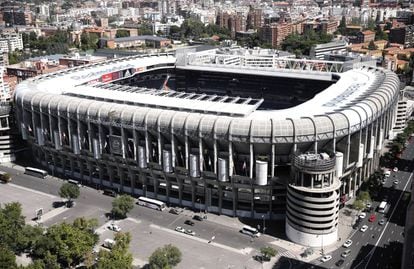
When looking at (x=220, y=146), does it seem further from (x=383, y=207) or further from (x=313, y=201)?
(x=383, y=207)

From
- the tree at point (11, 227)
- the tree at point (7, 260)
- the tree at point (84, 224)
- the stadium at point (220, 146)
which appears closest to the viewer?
the tree at point (7, 260)

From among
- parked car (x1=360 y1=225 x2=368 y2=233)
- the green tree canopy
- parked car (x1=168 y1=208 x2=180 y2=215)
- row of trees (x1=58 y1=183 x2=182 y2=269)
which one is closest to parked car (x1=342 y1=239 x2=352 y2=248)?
parked car (x1=360 y1=225 x2=368 y2=233)

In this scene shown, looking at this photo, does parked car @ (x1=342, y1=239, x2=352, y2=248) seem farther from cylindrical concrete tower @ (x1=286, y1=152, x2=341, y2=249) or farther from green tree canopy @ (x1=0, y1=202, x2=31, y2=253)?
green tree canopy @ (x1=0, y1=202, x2=31, y2=253)

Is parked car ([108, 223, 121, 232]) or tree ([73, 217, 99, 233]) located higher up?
tree ([73, 217, 99, 233])

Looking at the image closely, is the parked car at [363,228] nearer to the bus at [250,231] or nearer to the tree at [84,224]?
the bus at [250,231]

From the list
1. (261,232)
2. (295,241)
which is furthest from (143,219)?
(295,241)

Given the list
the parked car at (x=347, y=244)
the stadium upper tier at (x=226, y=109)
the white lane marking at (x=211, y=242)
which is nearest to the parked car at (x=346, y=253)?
the parked car at (x=347, y=244)

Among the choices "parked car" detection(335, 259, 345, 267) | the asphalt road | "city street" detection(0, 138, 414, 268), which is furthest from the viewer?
the asphalt road

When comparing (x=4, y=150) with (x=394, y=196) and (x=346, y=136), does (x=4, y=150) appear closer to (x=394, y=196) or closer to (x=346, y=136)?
(x=346, y=136)
